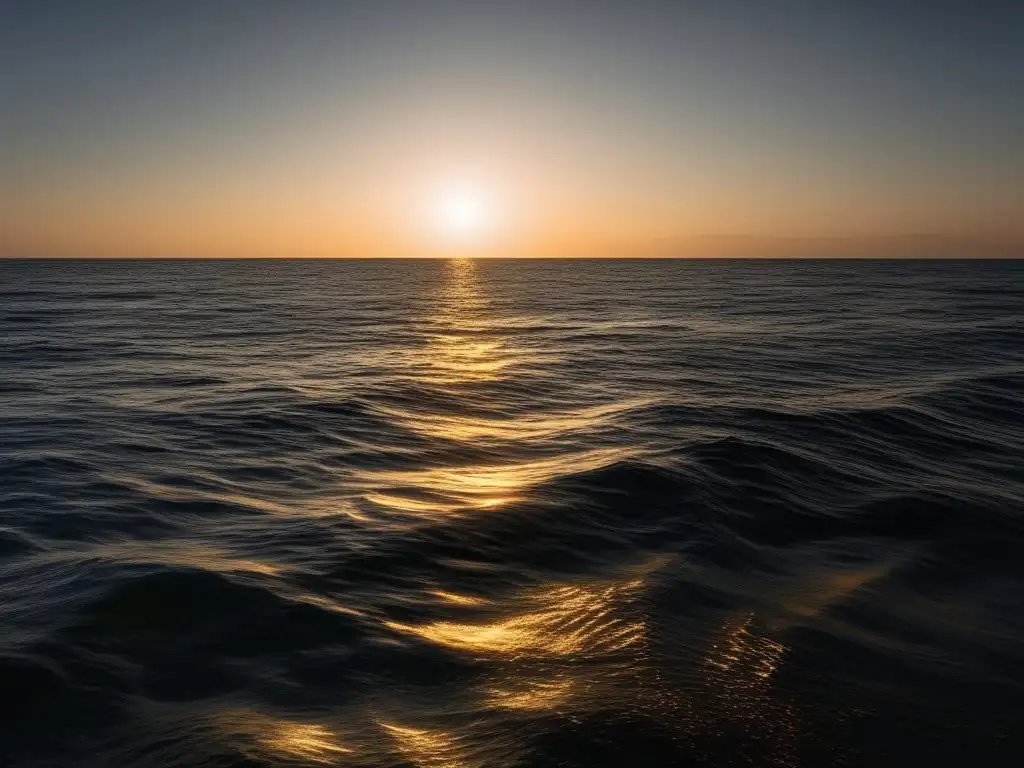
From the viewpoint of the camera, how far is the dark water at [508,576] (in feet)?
18.5

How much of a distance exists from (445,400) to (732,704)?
15.1 metres

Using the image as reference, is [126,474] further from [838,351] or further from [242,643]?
[838,351]

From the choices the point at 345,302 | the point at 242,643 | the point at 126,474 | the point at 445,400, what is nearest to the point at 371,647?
the point at 242,643

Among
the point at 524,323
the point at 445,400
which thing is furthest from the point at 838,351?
the point at 524,323

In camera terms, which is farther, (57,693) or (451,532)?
(451,532)

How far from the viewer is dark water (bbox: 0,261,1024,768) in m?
5.65

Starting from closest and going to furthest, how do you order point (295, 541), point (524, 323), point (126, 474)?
point (295, 541) < point (126, 474) < point (524, 323)

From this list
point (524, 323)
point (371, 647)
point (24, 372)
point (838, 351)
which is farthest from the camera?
point (524, 323)

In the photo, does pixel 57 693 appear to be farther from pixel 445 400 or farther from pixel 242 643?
pixel 445 400

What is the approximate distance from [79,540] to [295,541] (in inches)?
103

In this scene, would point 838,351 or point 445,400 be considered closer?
point 445,400

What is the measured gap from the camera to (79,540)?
952 centimetres

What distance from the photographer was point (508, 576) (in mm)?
8633

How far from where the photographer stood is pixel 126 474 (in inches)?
496
